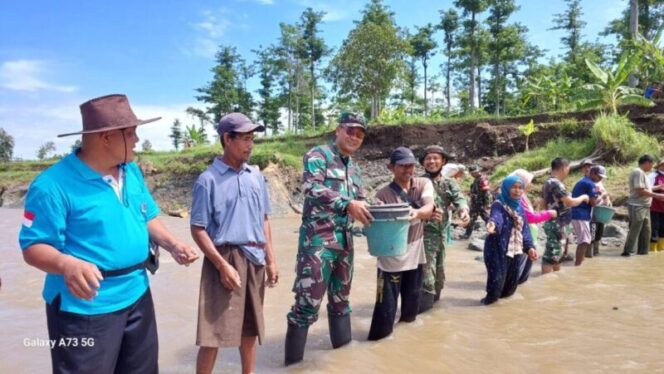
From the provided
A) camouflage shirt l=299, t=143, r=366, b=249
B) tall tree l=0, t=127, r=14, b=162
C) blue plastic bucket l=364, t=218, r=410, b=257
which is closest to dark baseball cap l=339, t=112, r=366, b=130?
camouflage shirt l=299, t=143, r=366, b=249

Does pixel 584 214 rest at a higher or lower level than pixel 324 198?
lower

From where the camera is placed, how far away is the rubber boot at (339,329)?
370cm

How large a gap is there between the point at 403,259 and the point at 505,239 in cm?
176

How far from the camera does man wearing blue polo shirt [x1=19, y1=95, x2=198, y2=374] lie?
190 cm

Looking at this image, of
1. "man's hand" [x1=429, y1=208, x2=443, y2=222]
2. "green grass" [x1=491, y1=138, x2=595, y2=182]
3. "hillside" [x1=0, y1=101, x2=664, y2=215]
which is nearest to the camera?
"man's hand" [x1=429, y1=208, x2=443, y2=222]

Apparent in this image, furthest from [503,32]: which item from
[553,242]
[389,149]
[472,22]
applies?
[553,242]

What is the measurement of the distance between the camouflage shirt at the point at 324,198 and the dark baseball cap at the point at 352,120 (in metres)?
0.23

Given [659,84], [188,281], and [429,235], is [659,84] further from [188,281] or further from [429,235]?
[188,281]

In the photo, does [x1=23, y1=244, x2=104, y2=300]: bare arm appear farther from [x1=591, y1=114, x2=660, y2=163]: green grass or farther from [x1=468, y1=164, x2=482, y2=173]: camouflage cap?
[x1=591, y1=114, x2=660, y2=163]: green grass

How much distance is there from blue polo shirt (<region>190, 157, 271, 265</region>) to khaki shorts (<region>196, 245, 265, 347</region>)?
0.27ft

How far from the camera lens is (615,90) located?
15.3 m

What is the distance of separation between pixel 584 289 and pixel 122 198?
5637 millimetres

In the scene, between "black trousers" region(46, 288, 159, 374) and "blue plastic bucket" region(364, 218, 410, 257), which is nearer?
"black trousers" region(46, 288, 159, 374)

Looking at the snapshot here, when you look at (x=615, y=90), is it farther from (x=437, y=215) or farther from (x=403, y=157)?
(x=403, y=157)
